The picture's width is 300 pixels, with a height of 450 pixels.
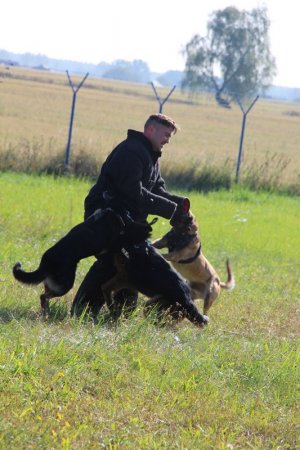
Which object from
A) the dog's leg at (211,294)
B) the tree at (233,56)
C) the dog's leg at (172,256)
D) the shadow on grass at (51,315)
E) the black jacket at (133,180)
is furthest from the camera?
the tree at (233,56)

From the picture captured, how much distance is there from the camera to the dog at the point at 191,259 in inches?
332

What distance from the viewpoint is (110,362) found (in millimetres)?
5785

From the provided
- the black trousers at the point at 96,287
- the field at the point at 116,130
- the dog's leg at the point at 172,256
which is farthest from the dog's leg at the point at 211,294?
the field at the point at 116,130

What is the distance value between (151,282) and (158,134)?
1240 mm

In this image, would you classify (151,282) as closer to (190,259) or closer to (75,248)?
(75,248)

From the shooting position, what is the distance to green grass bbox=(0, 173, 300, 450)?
492 cm

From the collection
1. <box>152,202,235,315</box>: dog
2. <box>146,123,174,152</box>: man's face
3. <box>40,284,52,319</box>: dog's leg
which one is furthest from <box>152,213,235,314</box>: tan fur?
<box>40,284,52,319</box>: dog's leg

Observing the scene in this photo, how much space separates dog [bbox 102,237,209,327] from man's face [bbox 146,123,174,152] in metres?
0.83

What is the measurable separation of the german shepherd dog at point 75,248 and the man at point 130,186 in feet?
0.35

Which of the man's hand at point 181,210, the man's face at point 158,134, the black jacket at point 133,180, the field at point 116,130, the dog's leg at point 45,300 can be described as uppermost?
the man's face at point 158,134

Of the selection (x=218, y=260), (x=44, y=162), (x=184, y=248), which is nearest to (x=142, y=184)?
(x=184, y=248)

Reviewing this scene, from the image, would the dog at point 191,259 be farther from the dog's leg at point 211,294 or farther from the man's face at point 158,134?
the man's face at point 158,134

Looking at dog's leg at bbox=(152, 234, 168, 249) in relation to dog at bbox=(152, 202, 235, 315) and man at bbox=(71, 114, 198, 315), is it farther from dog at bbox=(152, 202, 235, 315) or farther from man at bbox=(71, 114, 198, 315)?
man at bbox=(71, 114, 198, 315)

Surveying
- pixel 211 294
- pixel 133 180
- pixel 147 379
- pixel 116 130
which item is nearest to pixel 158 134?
pixel 133 180
